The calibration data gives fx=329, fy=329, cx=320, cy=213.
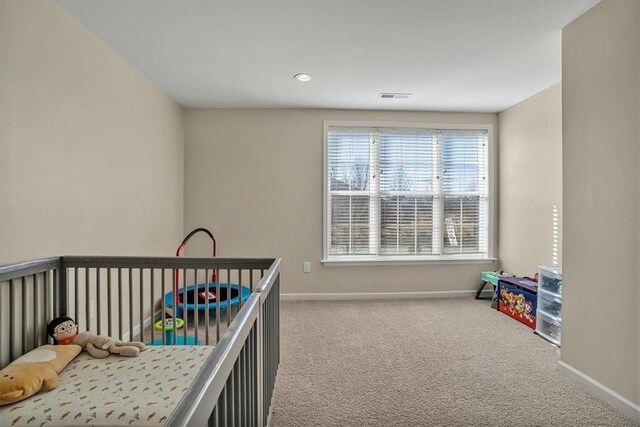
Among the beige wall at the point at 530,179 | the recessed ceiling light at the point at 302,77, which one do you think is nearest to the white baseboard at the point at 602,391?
the beige wall at the point at 530,179

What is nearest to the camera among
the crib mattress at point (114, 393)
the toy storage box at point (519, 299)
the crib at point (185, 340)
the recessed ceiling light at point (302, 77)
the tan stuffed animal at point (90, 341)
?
the crib at point (185, 340)

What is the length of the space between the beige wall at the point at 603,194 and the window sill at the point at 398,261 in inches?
73.0

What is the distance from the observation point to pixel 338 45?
95.2 inches

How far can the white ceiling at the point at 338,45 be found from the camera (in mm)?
1980

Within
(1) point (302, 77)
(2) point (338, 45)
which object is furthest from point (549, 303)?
(1) point (302, 77)

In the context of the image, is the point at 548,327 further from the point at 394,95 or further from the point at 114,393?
the point at 114,393

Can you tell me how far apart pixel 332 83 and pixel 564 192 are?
2.11 m

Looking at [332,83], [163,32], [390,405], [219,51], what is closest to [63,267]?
[163,32]

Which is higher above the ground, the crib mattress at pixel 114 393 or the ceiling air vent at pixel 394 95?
the ceiling air vent at pixel 394 95

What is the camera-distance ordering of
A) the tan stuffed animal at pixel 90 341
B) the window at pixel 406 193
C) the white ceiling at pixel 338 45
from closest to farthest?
the tan stuffed animal at pixel 90 341, the white ceiling at pixel 338 45, the window at pixel 406 193

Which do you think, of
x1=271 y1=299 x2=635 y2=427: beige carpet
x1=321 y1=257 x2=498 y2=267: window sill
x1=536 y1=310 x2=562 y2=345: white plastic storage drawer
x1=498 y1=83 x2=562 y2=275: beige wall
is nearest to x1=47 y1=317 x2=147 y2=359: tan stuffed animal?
x1=271 y1=299 x2=635 y2=427: beige carpet

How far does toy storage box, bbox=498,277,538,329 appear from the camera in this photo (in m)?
3.08

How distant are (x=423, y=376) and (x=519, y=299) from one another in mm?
1675

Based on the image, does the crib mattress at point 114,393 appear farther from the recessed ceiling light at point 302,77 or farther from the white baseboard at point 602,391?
the recessed ceiling light at point 302,77
